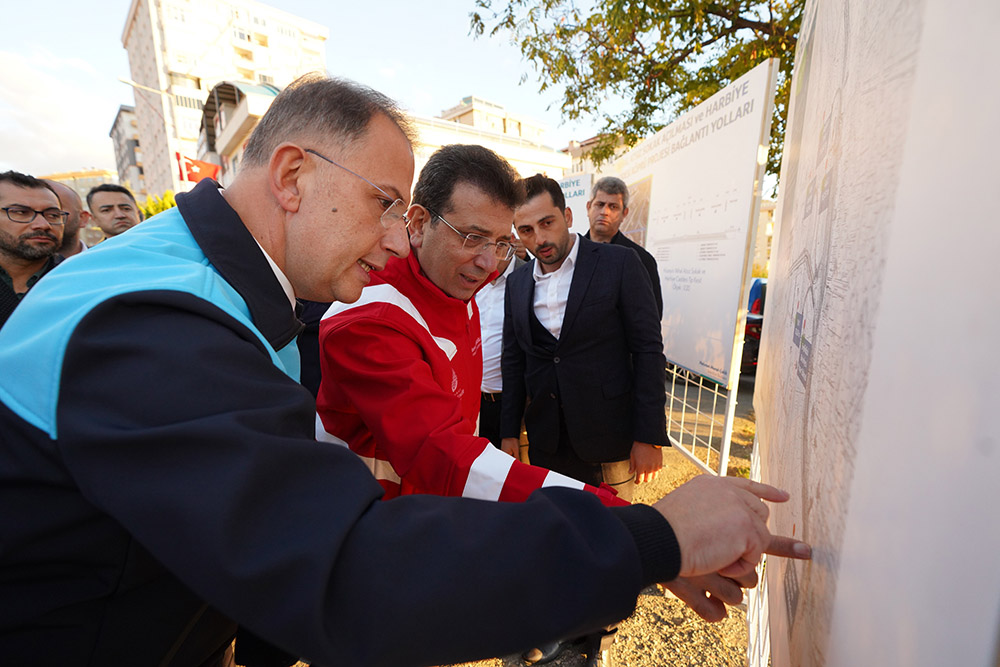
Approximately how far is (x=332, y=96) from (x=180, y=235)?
0.50 meters

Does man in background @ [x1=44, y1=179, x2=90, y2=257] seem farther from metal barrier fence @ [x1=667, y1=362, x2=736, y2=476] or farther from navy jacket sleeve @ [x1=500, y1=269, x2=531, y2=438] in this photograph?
metal barrier fence @ [x1=667, y1=362, x2=736, y2=476]

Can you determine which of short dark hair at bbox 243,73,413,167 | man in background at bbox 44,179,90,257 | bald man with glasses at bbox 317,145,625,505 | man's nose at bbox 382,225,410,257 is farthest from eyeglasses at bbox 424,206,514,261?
man in background at bbox 44,179,90,257

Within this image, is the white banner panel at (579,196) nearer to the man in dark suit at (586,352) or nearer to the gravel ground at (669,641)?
the man in dark suit at (586,352)

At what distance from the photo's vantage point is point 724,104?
10.4 feet

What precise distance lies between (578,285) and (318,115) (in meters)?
1.84

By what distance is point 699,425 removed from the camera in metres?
6.04

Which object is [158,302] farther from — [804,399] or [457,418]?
[804,399]

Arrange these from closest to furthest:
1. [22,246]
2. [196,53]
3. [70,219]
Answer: [22,246], [70,219], [196,53]

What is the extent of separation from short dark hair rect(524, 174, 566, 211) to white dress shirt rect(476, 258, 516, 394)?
641mm

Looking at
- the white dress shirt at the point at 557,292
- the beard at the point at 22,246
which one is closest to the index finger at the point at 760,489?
the white dress shirt at the point at 557,292

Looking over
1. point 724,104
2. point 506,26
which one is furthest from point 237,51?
point 724,104

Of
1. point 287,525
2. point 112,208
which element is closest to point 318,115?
point 287,525

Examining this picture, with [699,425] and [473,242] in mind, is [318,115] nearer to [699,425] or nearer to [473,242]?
[473,242]

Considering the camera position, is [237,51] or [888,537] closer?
[888,537]
